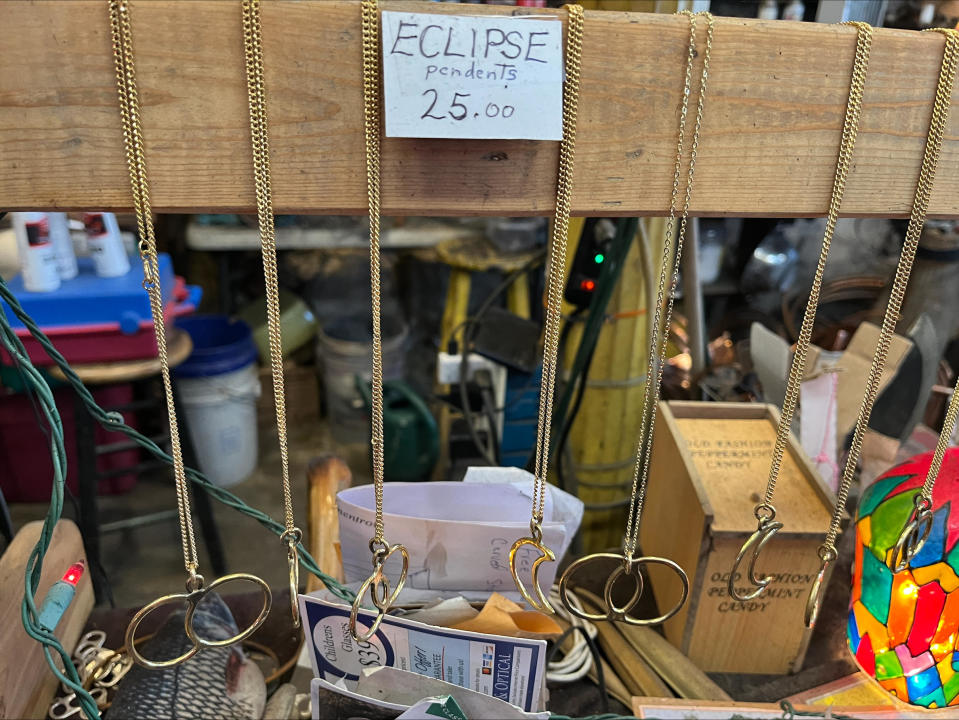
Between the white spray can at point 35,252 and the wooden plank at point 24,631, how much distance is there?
3.55 ft

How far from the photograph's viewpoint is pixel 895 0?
5.19 ft

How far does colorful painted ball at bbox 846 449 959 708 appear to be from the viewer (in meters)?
0.65

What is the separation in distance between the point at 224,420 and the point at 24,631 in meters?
1.80

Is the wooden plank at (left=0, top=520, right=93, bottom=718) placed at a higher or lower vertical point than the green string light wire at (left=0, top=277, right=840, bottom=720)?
lower

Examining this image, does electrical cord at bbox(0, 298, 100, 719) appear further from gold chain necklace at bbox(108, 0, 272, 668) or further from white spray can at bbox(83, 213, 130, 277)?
white spray can at bbox(83, 213, 130, 277)

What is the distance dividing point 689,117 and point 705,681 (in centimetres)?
64

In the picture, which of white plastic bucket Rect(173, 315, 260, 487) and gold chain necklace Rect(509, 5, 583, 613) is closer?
gold chain necklace Rect(509, 5, 583, 613)

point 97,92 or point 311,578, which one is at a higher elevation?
point 97,92

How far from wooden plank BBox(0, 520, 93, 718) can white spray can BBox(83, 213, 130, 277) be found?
1.10m

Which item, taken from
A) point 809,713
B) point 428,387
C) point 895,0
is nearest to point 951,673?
point 809,713

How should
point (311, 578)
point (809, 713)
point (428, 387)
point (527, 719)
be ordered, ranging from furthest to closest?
1. point (428, 387)
2. point (311, 578)
3. point (809, 713)
4. point (527, 719)

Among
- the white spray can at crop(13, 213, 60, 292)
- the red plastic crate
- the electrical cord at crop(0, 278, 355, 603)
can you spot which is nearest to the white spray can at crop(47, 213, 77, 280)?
the white spray can at crop(13, 213, 60, 292)

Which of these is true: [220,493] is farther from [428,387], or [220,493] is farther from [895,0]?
[428,387]

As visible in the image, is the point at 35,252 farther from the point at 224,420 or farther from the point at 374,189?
the point at 374,189
